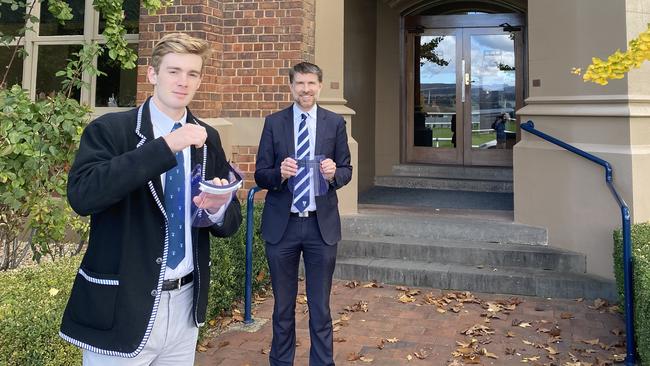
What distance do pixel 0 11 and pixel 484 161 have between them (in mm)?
8080

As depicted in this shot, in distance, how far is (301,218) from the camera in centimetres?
342

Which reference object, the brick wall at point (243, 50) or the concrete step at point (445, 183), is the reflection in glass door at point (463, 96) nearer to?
the concrete step at point (445, 183)

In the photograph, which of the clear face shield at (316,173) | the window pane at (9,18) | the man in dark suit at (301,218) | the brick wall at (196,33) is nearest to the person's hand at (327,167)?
the clear face shield at (316,173)

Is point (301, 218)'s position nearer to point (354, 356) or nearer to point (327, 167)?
point (327, 167)

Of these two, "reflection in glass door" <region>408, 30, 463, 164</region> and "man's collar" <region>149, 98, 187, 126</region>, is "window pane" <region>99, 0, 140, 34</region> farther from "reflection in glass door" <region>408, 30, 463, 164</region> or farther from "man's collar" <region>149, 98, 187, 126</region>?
"man's collar" <region>149, 98, 187, 126</region>

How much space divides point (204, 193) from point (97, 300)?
0.48 metres

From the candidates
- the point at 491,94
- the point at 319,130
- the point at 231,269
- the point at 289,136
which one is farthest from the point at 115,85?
the point at 491,94

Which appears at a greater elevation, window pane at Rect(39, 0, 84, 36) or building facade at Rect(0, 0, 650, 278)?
window pane at Rect(39, 0, 84, 36)

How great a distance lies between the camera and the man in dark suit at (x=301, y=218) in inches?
134

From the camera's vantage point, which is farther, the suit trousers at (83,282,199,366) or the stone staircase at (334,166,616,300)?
the stone staircase at (334,166,616,300)

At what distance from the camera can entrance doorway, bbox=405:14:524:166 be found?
1020 cm

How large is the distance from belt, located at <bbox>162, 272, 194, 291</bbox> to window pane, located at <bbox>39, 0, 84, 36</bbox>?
641 centimetres

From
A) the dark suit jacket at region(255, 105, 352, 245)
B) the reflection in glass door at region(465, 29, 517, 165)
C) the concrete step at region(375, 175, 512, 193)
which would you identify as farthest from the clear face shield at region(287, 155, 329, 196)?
the reflection in glass door at region(465, 29, 517, 165)

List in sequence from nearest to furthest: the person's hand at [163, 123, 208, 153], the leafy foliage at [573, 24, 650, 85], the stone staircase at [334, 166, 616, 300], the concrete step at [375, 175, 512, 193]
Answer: the person's hand at [163, 123, 208, 153], the leafy foliage at [573, 24, 650, 85], the stone staircase at [334, 166, 616, 300], the concrete step at [375, 175, 512, 193]
